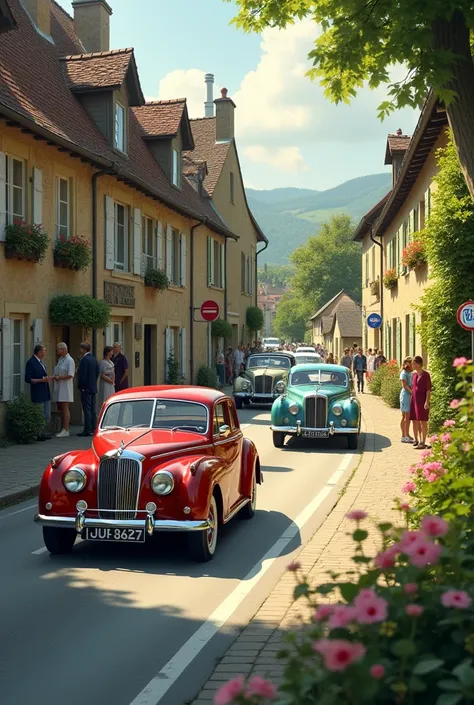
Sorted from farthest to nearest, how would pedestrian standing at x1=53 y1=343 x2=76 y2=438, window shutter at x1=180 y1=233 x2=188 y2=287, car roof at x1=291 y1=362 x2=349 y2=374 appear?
window shutter at x1=180 y1=233 x2=188 y2=287 < car roof at x1=291 y1=362 x2=349 y2=374 < pedestrian standing at x1=53 y1=343 x2=76 y2=438

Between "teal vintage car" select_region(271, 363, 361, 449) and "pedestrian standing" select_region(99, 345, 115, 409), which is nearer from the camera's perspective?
"teal vintage car" select_region(271, 363, 361, 449)

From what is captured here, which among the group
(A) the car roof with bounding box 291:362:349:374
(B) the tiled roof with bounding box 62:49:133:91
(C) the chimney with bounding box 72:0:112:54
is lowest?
(A) the car roof with bounding box 291:362:349:374

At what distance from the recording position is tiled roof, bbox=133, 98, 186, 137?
93.1 feet

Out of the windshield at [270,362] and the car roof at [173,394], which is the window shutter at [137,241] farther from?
the car roof at [173,394]

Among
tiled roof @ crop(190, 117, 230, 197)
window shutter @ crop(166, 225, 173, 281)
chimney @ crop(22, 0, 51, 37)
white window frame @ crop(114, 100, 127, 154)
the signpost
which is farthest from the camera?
tiled roof @ crop(190, 117, 230, 197)

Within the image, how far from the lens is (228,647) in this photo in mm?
5355

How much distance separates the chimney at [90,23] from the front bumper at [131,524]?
75.7 feet

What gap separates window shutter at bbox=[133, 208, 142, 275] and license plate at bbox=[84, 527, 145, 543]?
16.5 m

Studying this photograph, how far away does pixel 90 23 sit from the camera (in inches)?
1090

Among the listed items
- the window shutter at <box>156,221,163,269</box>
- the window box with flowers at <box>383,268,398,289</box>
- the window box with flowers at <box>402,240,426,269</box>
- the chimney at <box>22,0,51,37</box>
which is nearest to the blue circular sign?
the window box with flowers at <box>383,268,398,289</box>

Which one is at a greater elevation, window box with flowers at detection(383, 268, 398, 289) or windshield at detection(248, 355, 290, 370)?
window box with flowers at detection(383, 268, 398, 289)

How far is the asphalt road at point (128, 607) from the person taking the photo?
15.8 ft

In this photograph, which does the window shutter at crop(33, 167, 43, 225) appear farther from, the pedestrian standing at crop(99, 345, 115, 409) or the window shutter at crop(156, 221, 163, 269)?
the window shutter at crop(156, 221, 163, 269)

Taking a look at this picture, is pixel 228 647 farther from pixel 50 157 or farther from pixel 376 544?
pixel 50 157
